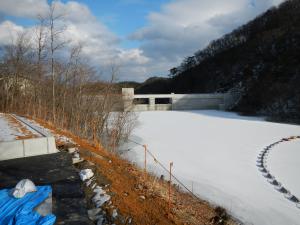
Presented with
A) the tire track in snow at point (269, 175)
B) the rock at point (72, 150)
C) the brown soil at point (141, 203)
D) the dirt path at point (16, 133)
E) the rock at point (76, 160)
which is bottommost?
the tire track in snow at point (269, 175)

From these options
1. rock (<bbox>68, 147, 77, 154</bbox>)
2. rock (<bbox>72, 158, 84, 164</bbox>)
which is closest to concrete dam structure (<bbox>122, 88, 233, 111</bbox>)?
rock (<bbox>68, 147, 77, 154</bbox>)

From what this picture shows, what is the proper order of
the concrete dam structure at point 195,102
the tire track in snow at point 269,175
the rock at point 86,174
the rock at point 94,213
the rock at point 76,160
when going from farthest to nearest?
the concrete dam structure at point 195,102, the tire track in snow at point 269,175, the rock at point 76,160, the rock at point 86,174, the rock at point 94,213

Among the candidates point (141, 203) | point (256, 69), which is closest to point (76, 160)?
point (141, 203)

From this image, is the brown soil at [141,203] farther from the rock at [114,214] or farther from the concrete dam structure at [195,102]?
the concrete dam structure at [195,102]

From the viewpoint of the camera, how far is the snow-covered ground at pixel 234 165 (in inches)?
333

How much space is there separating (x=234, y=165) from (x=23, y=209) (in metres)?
10.3

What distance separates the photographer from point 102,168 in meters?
7.00

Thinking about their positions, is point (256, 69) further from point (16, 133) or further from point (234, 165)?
point (16, 133)

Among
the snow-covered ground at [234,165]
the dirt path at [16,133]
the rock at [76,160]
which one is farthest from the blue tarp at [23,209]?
the snow-covered ground at [234,165]

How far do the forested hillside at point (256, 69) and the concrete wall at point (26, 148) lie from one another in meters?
29.1

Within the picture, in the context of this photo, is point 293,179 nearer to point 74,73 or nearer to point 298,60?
point 74,73

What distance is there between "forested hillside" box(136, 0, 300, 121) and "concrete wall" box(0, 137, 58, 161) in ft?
95.4

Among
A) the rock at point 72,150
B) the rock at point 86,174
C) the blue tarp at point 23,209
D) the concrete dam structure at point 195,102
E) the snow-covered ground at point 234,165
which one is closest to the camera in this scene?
the blue tarp at point 23,209

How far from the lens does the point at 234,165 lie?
510 inches
